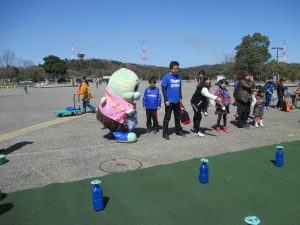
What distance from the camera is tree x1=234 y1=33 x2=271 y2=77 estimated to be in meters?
63.2

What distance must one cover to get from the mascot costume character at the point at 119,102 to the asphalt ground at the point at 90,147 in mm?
472

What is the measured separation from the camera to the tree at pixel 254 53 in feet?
208

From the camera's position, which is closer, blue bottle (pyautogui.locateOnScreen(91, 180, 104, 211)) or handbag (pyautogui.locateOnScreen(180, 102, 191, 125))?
blue bottle (pyautogui.locateOnScreen(91, 180, 104, 211))

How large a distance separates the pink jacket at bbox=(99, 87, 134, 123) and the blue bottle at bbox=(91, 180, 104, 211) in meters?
3.45

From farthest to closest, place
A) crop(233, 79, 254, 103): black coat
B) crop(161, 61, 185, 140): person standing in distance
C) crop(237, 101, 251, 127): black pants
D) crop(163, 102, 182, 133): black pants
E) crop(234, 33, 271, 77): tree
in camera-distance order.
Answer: crop(234, 33, 271, 77): tree
crop(237, 101, 251, 127): black pants
crop(233, 79, 254, 103): black coat
crop(163, 102, 182, 133): black pants
crop(161, 61, 185, 140): person standing in distance

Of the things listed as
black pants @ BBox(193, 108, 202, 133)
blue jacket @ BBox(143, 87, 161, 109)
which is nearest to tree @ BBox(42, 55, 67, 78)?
blue jacket @ BBox(143, 87, 161, 109)

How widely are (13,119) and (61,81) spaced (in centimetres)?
6924

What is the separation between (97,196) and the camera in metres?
3.29

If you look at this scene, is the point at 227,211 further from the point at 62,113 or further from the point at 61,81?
the point at 61,81

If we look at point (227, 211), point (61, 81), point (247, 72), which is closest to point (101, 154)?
point (227, 211)

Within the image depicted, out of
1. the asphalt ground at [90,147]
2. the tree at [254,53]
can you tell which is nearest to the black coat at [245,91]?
the asphalt ground at [90,147]

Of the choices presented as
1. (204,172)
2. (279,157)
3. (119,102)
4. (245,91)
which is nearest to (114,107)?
(119,102)

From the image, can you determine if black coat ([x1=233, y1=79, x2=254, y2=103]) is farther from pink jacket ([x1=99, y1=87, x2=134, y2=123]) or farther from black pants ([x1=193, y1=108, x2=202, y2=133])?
pink jacket ([x1=99, y1=87, x2=134, y2=123])

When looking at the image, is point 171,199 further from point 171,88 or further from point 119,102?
point 171,88
